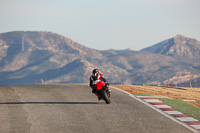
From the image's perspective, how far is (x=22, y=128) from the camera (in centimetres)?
1248

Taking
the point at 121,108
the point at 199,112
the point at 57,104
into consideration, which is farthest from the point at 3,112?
the point at 199,112

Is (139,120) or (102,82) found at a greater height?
(102,82)

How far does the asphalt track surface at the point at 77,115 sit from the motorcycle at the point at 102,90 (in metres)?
0.31

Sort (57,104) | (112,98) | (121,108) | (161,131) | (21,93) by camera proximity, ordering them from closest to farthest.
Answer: (161,131), (121,108), (57,104), (112,98), (21,93)

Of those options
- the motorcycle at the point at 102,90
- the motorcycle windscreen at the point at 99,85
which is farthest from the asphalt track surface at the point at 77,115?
the motorcycle windscreen at the point at 99,85

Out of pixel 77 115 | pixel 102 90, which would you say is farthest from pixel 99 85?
pixel 77 115

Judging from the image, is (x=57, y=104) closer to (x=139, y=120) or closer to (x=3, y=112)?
(x=3, y=112)

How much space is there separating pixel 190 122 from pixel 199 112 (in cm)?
311

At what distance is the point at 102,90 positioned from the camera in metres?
18.2

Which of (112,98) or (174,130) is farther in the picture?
(112,98)

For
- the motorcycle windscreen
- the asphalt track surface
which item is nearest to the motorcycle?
the motorcycle windscreen

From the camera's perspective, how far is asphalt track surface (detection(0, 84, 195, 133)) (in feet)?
41.1

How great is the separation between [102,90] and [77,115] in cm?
357

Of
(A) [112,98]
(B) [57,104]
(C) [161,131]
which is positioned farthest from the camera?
(A) [112,98]
